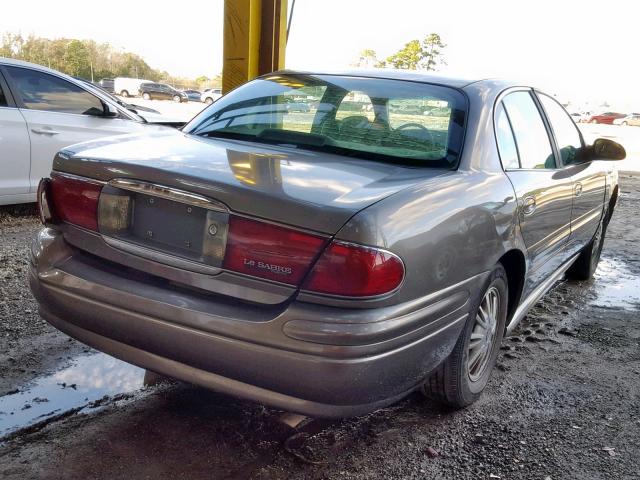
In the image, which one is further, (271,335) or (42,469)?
(42,469)

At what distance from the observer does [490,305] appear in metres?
2.98

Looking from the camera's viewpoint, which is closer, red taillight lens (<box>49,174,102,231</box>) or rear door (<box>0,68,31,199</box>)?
red taillight lens (<box>49,174,102,231</box>)

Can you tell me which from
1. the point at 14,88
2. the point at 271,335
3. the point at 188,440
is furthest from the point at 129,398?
the point at 14,88

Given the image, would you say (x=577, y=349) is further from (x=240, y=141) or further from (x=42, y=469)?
(x=42, y=469)

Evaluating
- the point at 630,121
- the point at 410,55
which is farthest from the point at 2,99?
the point at 630,121

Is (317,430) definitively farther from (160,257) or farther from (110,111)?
(110,111)

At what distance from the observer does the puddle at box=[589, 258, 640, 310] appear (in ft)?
16.1

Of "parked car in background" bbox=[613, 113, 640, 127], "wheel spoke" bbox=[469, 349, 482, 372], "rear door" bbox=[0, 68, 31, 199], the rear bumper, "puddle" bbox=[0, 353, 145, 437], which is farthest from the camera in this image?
"parked car in background" bbox=[613, 113, 640, 127]

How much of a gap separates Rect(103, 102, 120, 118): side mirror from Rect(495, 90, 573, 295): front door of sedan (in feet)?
14.2

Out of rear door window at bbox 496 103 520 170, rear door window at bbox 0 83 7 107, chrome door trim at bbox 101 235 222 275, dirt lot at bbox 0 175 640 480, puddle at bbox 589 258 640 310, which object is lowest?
puddle at bbox 589 258 640 310

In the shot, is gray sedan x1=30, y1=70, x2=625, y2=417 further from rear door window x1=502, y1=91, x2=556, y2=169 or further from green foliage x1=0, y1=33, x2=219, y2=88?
green foliage x1=0, y1=33, x2=219, y2=88

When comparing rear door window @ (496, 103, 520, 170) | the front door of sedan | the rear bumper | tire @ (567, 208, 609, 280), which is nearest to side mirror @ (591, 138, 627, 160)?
the front door of sedan

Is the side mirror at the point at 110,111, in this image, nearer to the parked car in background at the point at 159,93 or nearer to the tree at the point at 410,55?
the tree at the point at 410,55

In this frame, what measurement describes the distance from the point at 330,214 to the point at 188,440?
1176 mm
